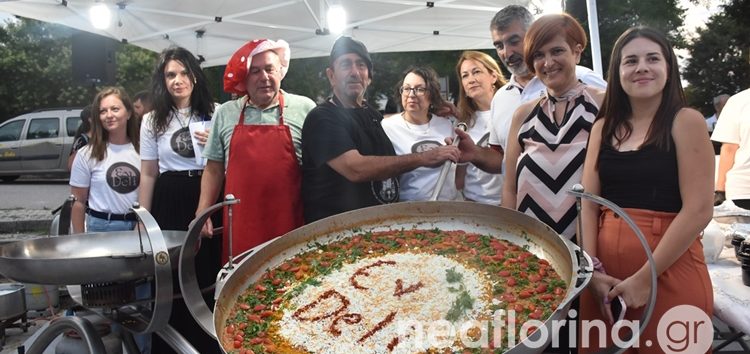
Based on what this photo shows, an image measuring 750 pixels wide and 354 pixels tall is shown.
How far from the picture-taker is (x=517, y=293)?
164cm

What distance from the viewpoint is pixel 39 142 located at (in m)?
14.3

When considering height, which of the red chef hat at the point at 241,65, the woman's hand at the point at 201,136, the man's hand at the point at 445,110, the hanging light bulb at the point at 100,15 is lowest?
the woman's hand at the point at 201,136

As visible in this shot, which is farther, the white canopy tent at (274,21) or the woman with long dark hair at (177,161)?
the white canopy tent at (274,21)

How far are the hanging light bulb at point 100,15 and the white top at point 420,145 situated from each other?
4.29m

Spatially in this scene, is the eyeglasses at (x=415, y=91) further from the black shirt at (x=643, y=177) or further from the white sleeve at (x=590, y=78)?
the black shirt at (x=643, y=177)

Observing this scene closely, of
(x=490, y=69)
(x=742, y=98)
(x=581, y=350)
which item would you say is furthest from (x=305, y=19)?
(x=581, y=350)

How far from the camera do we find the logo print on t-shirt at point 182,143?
3.44 meters

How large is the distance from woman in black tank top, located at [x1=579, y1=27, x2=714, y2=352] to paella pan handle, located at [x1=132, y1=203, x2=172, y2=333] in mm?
1323

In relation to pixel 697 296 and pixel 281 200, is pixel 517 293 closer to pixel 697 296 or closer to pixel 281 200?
pixel 697 296

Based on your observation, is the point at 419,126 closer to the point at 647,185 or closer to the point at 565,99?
the point at 565,99

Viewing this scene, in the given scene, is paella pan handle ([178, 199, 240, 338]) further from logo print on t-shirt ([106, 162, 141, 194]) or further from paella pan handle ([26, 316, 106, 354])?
logo print on t-shirt ([106, 162, 141, 194])

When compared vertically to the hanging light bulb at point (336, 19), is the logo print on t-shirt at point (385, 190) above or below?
below

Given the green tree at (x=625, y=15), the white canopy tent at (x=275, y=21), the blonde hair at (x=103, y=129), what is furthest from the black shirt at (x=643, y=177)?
the green tree at (x=625, y=15)

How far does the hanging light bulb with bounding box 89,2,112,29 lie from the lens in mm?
6340
